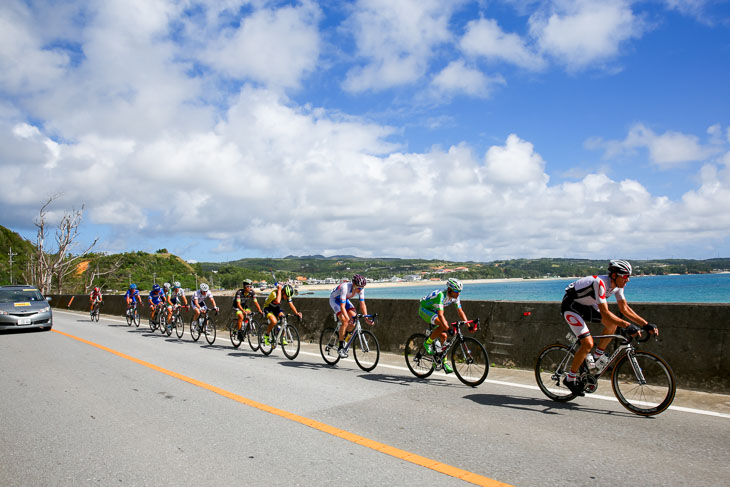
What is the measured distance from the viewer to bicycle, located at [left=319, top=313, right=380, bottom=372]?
841cm

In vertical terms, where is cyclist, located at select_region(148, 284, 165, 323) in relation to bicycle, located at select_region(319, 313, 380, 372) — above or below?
above

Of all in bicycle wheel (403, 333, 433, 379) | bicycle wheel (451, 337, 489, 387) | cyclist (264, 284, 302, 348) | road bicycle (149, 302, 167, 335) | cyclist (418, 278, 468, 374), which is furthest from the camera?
road bicycle (149, 302, 167, 335)

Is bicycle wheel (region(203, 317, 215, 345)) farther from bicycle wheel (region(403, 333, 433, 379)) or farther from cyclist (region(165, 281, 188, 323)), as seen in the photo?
bicycle wheel (region(403, 333, 433, 379))

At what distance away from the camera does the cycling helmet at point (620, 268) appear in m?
5.45

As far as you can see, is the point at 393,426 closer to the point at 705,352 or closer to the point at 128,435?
the point at 128,435

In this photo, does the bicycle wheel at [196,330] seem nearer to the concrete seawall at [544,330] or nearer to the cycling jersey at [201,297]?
the cycling jersey at [201,297]

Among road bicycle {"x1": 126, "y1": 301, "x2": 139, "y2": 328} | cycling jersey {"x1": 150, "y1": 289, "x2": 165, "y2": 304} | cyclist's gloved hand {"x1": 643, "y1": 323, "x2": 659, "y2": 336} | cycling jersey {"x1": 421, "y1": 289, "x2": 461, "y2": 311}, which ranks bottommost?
road bicycle {"x1": 126, "y1": 301, "x2": 139, "y2": 328}

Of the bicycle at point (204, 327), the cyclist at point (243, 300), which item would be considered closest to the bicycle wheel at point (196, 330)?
the bicycle at point (204, 327)

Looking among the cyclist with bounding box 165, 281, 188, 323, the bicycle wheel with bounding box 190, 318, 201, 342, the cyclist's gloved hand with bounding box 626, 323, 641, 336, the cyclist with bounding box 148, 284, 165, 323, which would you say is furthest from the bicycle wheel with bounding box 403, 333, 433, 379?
the cyclist with bounding box 148, 284, 165, 323

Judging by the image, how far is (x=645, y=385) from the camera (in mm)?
5352

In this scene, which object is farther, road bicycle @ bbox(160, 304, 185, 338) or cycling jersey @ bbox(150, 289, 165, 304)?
cycling jersey @ bbox(150, 289, 165, 304)

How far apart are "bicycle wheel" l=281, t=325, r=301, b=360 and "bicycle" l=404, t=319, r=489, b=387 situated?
2863 millimetres

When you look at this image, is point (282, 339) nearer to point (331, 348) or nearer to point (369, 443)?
point (331, 348)

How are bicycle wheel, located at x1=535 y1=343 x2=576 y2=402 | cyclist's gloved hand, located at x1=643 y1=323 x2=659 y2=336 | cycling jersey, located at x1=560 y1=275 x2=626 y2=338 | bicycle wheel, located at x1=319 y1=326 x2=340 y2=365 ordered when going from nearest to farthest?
cyclist's gloved hand, located at x1=643 y1=323 x2=659 y2=336, cycling jersey, located at x1=560 y1=275 x2=626 y2=338, bicycle wheel, located at x1=535 y1=343 x2=576 y2=402, bicycle wheel, located at x1=319 y1=326 x2=340 y2=365
